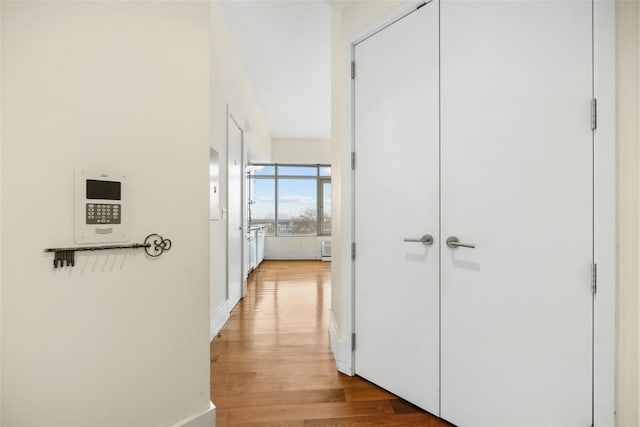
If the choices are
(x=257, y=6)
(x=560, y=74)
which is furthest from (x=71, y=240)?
(x=257, y=6)

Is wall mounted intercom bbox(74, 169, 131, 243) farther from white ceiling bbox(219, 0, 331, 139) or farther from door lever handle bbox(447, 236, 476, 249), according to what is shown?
white ceiling bbox(219, 0, 331, 139)

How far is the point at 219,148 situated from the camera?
2900mm

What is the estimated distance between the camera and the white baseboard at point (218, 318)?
2645 mm

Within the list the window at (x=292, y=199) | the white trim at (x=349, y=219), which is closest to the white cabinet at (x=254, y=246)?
the window at (x=292, y=199)

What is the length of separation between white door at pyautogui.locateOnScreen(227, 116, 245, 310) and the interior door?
240cm

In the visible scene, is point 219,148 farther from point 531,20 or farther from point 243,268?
point 531,20

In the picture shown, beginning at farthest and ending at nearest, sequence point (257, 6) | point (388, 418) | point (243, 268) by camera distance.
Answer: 1. point (243, 268)
2. point (257, 6)
3. point (388, 418)

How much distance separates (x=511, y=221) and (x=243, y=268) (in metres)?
3.32

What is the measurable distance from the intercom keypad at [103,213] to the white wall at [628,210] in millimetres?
2043

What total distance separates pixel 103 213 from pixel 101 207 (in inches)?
1.0

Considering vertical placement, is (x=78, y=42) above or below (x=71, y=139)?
above

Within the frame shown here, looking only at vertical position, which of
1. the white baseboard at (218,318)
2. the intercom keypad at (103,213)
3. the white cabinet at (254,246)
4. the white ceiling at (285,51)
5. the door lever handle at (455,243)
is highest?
the white ceiling at (285,51)

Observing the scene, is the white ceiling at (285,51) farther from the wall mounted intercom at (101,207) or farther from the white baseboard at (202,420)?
the white baseboard at (202,420)

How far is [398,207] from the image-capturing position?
5.85 feet
